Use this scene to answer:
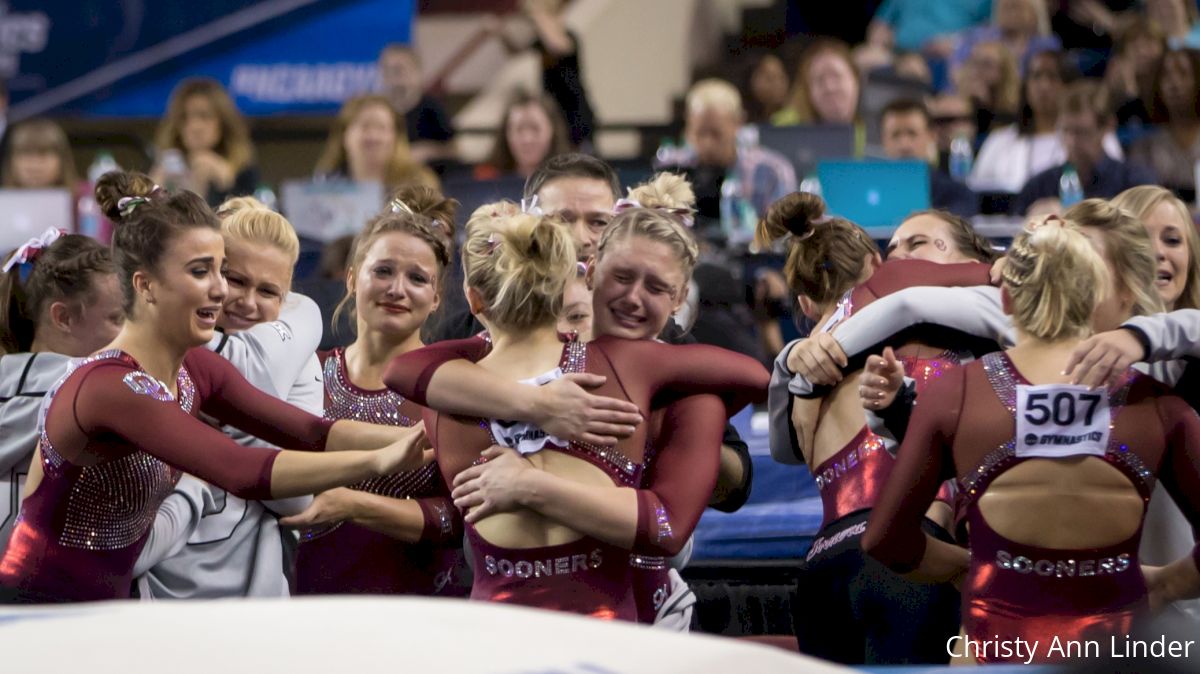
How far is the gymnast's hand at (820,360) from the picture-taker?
3449mm

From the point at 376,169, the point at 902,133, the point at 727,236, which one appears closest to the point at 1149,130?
the point at 902,133

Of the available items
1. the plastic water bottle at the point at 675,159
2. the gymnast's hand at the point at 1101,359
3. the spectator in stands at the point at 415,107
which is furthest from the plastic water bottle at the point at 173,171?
the gymnast's hand at the point at 1101,359

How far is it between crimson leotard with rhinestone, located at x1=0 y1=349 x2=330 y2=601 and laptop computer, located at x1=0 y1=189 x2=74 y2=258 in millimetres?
4927

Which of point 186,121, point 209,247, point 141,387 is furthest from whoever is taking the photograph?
point 186,121

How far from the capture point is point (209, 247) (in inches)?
130

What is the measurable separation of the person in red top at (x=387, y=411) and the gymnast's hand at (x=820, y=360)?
80cm

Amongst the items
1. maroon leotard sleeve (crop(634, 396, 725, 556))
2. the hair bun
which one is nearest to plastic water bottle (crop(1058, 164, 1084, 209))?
the hair bun

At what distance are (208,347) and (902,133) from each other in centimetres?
507

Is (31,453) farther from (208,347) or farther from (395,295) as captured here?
(395,295)

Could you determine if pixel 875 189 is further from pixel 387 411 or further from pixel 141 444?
pixel 141 444

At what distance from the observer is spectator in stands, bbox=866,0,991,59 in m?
11.2

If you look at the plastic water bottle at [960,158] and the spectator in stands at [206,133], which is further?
the spectator in stands at [206,133]

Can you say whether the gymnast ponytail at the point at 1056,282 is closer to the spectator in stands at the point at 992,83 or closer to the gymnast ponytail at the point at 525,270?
the gymnast ponytail at the point at 525,270

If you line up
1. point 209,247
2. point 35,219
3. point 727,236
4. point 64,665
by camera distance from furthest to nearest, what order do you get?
point 35,219, point 727,236, point 209,247, point 64,665
